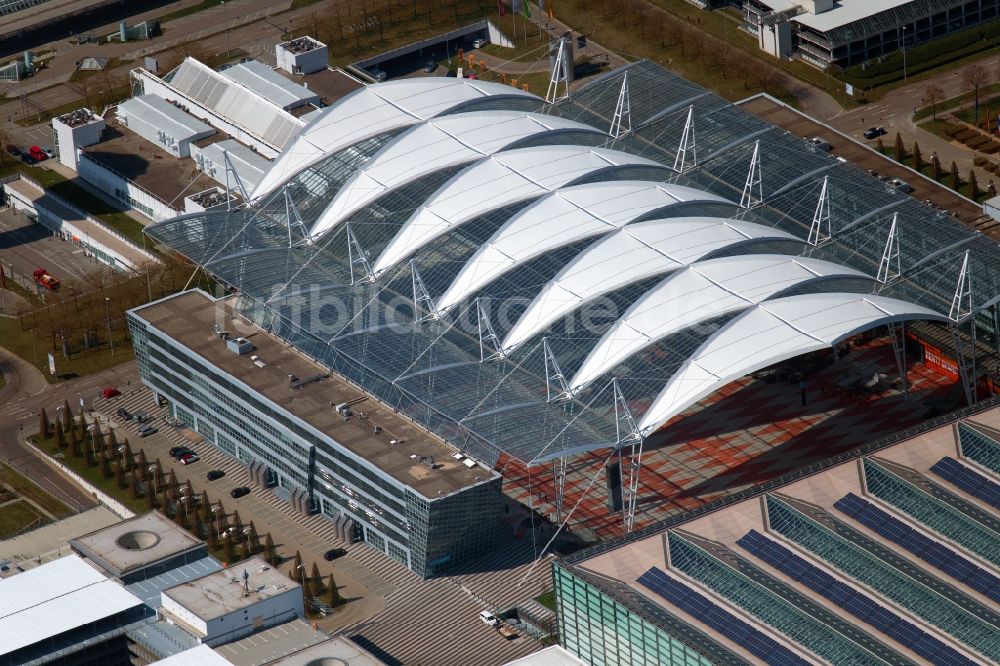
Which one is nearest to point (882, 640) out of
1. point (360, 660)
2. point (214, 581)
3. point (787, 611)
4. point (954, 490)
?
point (787, 611)

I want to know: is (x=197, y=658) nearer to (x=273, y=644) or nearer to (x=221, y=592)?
(x=273, y=644)

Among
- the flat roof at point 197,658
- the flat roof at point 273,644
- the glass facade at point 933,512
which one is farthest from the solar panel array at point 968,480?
the flat roof at point 197,658

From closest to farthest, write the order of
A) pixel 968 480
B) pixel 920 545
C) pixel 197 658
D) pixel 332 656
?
pixel 197 658 < pixel 332 656 < pixel 920 545 < pixel 968 480

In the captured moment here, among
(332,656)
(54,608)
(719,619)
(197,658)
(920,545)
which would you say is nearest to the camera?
(719,619)

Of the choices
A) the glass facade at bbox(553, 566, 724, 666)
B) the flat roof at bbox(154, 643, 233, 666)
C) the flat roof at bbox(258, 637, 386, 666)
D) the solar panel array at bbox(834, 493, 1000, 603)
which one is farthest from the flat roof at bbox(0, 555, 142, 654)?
the solar panel array at bbox(834, 493, 1000, 603)

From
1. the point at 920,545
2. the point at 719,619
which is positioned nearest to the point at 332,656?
the point at 719,619

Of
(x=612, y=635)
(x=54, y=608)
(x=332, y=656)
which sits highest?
(x=54, y=608)
